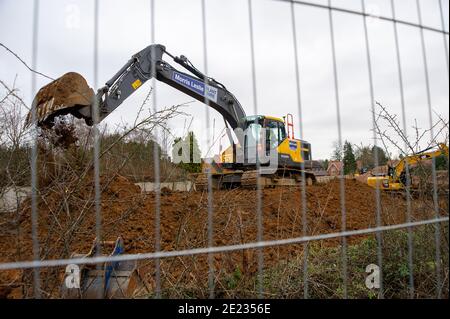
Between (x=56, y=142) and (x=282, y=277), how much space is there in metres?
2.63

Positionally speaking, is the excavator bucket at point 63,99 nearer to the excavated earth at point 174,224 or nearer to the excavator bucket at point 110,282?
the excavated earth at point 174,224

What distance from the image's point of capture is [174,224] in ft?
23.8

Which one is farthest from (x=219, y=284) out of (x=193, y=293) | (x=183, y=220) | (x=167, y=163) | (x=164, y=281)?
(x=167, y=163)

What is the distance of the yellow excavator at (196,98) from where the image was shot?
4.67 m

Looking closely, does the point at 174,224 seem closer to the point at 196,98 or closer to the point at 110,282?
the point at 196,98

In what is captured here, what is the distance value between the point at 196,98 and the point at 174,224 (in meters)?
2.92

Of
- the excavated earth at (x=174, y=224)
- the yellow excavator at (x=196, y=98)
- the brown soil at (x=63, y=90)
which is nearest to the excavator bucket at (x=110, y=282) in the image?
→ the excavated earth at (x=174, y=224)

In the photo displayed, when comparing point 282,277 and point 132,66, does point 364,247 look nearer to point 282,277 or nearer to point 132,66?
point 282,277

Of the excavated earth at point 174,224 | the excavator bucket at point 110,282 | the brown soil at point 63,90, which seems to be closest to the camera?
the excavator bucket at point 110,282

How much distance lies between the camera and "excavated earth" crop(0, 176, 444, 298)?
2.67m

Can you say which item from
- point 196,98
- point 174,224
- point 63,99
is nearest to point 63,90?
point 63,99

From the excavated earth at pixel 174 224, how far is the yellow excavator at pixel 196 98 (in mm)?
564

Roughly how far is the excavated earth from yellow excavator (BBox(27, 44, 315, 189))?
1.85 ft

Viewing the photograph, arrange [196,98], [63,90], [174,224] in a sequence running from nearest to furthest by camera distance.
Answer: [63,90]
[174,224]
[196,98]
